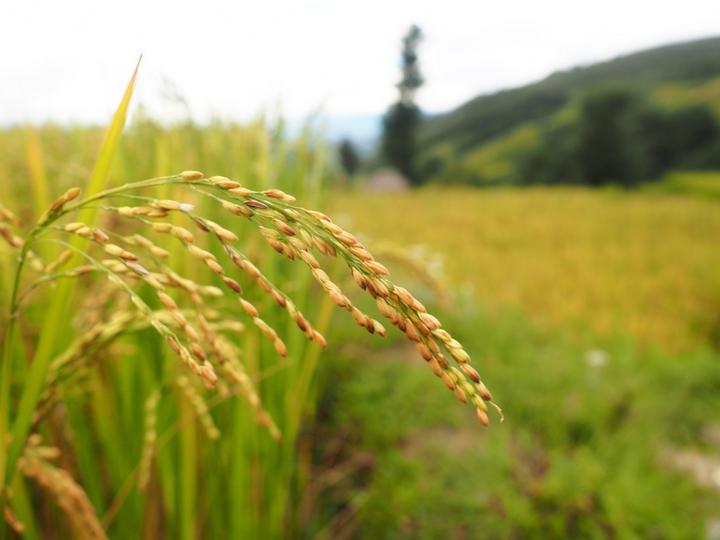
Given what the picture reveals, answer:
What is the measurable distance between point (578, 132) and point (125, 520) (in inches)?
1359

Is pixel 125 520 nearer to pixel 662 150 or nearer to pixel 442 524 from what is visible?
pixel 442 524

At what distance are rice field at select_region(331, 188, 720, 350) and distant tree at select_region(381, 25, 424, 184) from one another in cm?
3091

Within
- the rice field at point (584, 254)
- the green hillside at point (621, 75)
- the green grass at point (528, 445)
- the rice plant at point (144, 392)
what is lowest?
the rice field at point (584, 254)

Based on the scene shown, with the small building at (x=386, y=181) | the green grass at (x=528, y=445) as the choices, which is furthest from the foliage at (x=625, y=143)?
the green grass at (x=528, y=445)

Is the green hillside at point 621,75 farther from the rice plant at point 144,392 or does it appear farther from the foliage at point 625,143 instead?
the rice plant at point 144,392

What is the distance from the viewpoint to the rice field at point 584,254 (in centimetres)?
611

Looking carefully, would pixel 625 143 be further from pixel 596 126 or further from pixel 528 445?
pixel 528 445

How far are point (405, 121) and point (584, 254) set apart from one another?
3977 cm

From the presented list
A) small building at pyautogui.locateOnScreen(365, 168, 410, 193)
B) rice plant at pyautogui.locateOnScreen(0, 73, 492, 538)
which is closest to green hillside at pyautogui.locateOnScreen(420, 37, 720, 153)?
small building at pyautogui.locateOnScreen(365, 168, 410, 193)

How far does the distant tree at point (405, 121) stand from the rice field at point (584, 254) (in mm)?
30908

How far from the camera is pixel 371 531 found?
94.6 inches

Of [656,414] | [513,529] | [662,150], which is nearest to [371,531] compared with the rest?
[513,529]

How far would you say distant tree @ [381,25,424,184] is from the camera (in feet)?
154

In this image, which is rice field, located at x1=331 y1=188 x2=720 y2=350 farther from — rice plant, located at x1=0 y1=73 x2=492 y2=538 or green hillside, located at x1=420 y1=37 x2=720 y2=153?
green hillside, located at x1=420 y1=37 x2=720 y2=153
